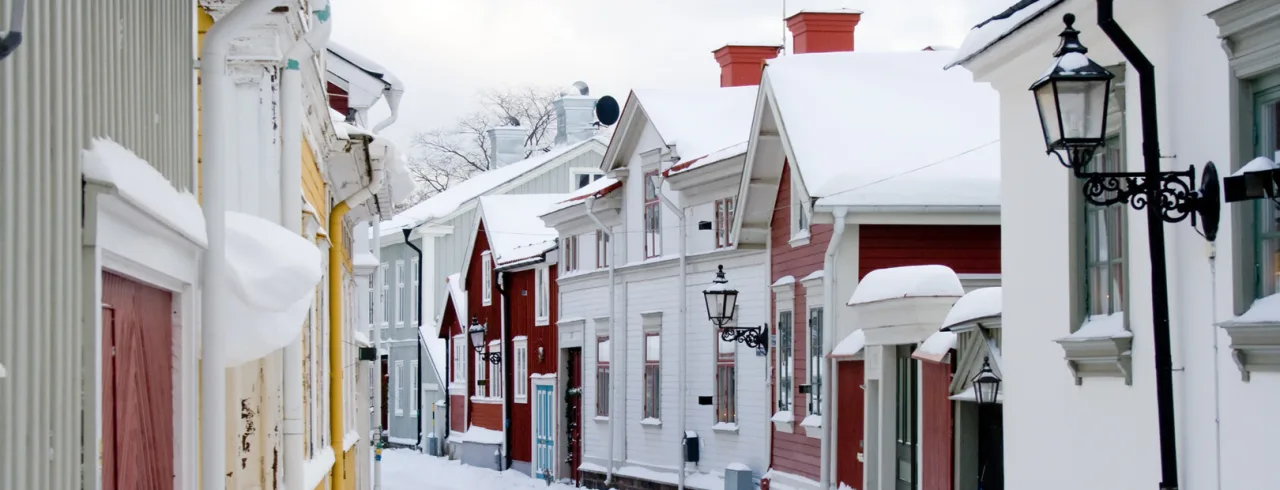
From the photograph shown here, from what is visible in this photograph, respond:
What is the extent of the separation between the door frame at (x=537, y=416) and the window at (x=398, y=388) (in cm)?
1366

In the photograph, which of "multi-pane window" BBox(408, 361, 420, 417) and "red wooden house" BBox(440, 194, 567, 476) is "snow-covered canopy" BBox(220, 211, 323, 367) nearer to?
"red wooden house" BBox(440, 194, 567, 476)

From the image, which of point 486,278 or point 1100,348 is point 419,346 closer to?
point 486,278

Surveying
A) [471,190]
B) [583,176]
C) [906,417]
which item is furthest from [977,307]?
[471,190]

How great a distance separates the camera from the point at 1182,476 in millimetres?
8500

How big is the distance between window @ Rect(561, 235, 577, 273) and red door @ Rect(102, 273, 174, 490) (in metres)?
27.2

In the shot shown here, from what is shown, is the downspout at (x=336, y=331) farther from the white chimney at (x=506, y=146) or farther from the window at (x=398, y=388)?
the white chimney at (x=506, y=146)

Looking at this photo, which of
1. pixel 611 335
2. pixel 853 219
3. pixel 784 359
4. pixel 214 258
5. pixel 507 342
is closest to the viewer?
pixel 214 258

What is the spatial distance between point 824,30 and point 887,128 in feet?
12.5

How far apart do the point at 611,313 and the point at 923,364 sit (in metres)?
16.6

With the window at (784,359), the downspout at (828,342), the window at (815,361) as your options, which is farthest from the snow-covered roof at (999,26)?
the window at (784,359)

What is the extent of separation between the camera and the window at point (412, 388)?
4812 cm

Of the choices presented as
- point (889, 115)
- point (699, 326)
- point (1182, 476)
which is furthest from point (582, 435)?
point (1182, 476)

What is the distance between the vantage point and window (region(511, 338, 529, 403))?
36531 millimetres

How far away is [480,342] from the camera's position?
39.6 meters
